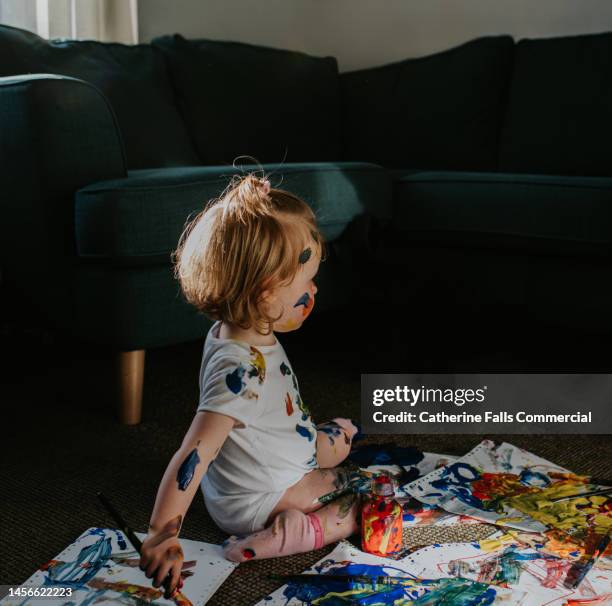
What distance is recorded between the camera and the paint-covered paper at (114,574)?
0.87m

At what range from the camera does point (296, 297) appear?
3.24ft

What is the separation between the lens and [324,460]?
1152 mm

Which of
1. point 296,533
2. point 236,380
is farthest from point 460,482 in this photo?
point 236,380

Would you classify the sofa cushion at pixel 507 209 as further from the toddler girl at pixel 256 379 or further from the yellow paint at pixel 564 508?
the toddler girl at pixel 256 379

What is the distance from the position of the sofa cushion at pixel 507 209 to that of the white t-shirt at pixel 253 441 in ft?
2.68

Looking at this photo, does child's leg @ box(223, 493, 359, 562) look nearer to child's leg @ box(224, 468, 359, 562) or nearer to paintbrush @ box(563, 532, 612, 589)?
child's leg @ box(224, 468, 359, 562)

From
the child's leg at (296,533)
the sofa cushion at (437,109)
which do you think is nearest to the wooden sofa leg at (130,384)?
the child's leg at (296,533)

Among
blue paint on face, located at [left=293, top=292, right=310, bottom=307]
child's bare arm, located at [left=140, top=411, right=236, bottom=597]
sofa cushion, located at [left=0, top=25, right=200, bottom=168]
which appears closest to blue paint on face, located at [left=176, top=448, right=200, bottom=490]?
child's bare arm, located at [left=140, top=411, right=236, bottom=597]

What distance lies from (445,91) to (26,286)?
141cm

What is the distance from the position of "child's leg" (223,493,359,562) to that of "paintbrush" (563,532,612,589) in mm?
268

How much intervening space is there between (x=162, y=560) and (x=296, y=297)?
1.17ft

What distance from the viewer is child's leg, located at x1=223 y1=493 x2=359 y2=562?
Answer: 37.5 inches

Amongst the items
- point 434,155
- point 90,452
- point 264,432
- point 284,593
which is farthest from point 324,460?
point 434,155

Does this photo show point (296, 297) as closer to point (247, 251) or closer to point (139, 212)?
point (247, 251)
